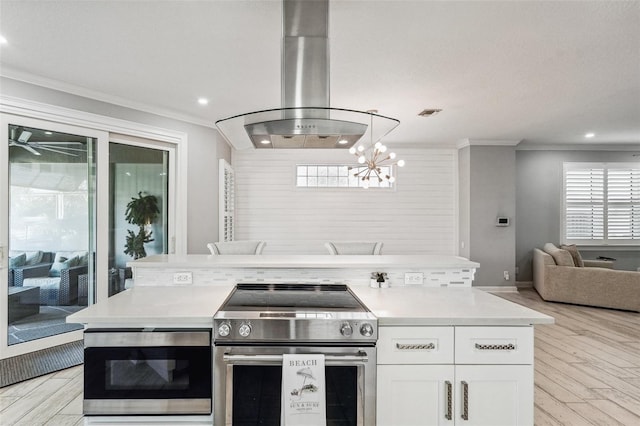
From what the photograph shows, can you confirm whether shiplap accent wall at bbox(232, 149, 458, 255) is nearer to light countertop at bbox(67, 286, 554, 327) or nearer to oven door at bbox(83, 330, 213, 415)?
light countertop at bbox(67, 286, 554, 327)

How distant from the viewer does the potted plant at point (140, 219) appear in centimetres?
408

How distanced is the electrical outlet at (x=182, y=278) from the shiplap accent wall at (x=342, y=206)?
3871 mm

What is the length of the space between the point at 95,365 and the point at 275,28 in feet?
7.43

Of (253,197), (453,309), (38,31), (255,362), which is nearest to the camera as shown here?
(255,362)

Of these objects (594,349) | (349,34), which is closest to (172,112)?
(349,34)

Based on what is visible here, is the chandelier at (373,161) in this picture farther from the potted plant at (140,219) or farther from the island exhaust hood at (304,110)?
the potted plant at (140,219)

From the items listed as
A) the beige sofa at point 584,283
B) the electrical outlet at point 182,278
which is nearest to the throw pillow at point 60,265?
the electrical outlet at point 182,278

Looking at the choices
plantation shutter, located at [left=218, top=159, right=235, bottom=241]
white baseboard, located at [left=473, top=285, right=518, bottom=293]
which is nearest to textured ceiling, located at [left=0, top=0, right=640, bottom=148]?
plantation shutter, located at [left=218, top=159, right=235, bottom=241]

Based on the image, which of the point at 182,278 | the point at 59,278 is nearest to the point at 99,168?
the point at 59,278

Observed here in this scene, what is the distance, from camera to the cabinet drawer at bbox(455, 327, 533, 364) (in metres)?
1.62

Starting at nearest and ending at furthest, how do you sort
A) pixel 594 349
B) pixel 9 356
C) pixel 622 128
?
1. pixel 9 356
2. pixel 594 349
3. pixel 622 128

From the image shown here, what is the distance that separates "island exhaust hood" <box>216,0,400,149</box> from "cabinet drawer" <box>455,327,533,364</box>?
1.12 m

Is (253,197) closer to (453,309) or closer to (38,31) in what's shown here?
(38,31)

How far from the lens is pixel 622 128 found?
515cm
